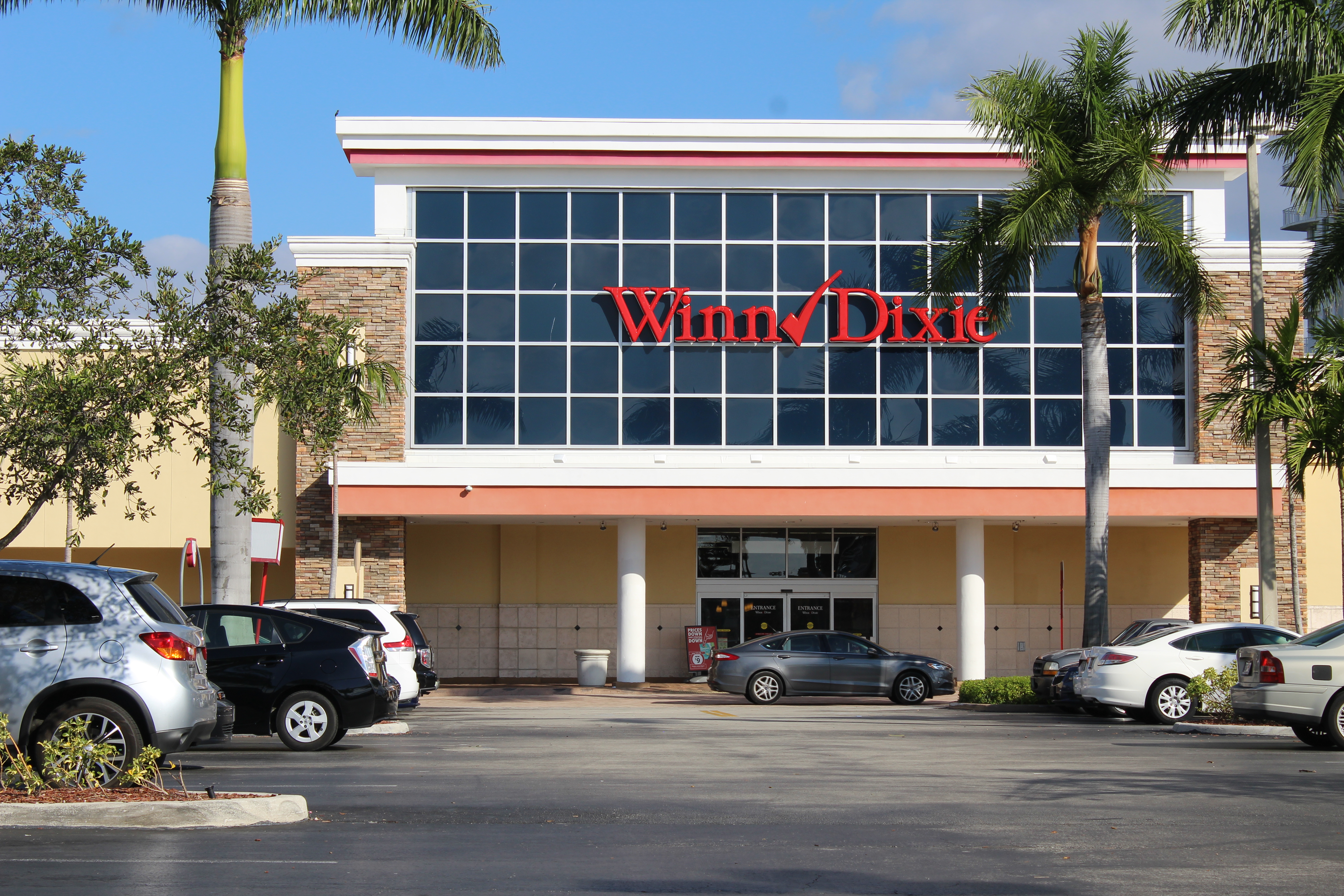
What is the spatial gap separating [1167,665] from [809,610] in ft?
45.0

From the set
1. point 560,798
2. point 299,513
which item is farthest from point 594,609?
point 560,798

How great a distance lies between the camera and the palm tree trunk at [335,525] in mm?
25500

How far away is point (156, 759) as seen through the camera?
9.74 metres

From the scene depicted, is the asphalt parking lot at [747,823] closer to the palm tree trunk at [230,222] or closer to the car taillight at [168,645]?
the car taillight at [168,645]

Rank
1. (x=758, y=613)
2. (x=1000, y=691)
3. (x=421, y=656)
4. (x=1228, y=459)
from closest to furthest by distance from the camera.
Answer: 1. (x=421, y=656)
2. (x=1000, y=691)
3. (x=1228, y=459)
4. (x=758, y=613)

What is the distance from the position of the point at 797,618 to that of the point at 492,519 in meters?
7.59

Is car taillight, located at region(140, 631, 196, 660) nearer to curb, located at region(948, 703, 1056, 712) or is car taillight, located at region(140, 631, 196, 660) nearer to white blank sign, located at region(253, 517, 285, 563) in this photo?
white blank sign, located at region(253, 517, 285, 563)

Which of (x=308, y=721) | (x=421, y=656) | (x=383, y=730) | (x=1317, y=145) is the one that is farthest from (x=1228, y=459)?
(x=308, y=721)

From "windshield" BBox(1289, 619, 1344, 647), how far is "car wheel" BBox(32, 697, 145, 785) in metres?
11.8

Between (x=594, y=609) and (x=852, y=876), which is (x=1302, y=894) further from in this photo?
(x=594, y=609)

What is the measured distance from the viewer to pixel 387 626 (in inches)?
703

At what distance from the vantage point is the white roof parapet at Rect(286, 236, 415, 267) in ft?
93.4

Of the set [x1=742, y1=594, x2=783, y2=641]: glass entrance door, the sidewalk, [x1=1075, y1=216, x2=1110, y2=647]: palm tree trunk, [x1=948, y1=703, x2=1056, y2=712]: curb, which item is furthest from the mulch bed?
[x1=742, y1=594, x2=783, y2=641]: glass entrance door

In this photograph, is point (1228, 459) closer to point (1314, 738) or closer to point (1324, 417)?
point (1324, 417)
